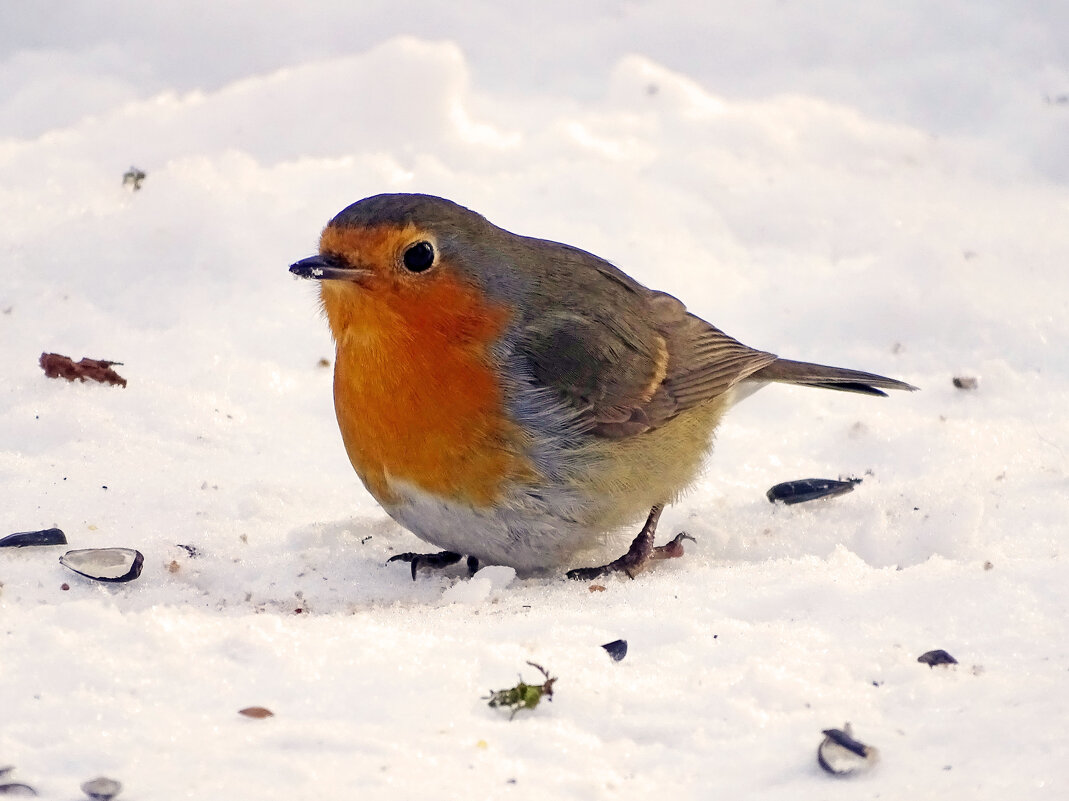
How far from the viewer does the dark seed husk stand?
4.56 m

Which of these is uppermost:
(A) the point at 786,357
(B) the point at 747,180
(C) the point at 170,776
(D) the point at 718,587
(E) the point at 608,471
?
(B) the point at 747,180

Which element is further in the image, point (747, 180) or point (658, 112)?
point (658, 112)

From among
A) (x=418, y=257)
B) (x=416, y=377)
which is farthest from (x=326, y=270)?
(x=416, y=377)

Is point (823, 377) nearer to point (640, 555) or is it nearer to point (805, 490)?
point (805, 490)

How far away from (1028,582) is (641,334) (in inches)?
71.0

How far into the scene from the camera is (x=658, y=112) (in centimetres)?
859

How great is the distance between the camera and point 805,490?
5430 mm

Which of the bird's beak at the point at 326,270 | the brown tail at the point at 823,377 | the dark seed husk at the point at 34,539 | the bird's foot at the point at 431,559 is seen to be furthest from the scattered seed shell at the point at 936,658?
the dark seed husk at the point at 34,539

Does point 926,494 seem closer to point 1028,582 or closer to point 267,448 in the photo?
point 1028,582

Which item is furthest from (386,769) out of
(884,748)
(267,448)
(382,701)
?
(267,448)

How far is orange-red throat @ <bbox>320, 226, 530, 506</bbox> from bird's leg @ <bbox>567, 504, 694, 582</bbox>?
625 mm

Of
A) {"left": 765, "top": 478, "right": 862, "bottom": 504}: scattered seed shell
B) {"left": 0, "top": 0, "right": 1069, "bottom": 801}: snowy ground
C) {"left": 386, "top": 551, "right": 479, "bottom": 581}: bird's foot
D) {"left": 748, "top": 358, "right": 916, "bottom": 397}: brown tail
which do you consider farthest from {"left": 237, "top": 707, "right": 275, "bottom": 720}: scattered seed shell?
{"left": 748, "top": 358, "right": 916, "bottom": 397}: brown tail

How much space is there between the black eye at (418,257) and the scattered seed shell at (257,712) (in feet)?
5.68

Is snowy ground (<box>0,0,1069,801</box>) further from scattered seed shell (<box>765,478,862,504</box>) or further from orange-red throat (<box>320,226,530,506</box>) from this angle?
orange-red throat (<box>320,226,530,506</box>)
